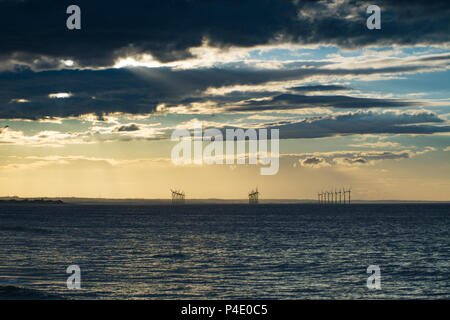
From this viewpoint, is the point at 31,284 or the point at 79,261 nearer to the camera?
the point at 31,284

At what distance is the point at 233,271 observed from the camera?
5203cm

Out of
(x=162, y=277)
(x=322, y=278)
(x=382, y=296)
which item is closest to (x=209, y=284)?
(x=162, y=277)
